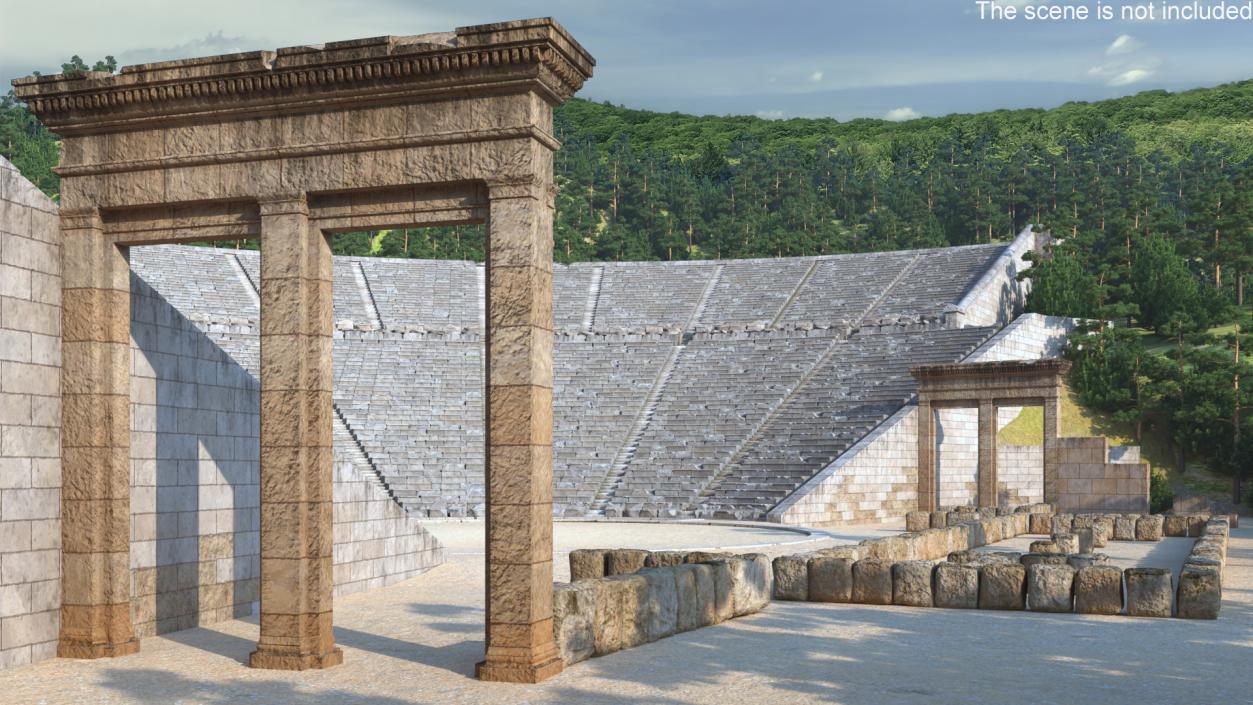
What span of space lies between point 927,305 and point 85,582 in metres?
37.1

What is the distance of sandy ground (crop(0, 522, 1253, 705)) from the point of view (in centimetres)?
874

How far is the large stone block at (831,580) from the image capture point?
1452cm

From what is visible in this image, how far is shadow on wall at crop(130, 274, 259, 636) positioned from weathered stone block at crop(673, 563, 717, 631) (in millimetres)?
4729

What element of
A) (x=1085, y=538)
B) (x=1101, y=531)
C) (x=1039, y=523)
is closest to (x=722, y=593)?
(x=1085, y=538)

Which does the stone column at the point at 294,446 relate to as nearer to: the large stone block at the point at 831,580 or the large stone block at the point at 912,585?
the large stone block at the point at 831,580

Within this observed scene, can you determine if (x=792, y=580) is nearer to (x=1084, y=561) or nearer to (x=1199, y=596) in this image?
(x=1084, y=561)

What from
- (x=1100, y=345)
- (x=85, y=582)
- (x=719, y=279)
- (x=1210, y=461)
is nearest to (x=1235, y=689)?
(x=85, y=582)

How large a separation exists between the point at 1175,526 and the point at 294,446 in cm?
2218

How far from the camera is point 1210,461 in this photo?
37.6 meters

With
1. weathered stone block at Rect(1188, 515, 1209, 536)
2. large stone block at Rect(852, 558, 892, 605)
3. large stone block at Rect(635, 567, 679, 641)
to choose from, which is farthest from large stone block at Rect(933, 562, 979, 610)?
weathered stone block at Rect(1188, 515, 1209, 536)

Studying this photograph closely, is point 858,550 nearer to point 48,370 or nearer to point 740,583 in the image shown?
point 740,583

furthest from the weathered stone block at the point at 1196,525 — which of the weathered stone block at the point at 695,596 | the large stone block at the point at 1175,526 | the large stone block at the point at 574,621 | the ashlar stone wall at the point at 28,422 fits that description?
the ashlar stone wall at the point at 28,422

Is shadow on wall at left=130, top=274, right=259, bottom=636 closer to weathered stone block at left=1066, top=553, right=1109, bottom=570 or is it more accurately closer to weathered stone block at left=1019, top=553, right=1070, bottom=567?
weathered stone block at left=1019, top=553, right=1070, bottom=567

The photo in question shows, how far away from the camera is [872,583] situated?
14.4 meters
